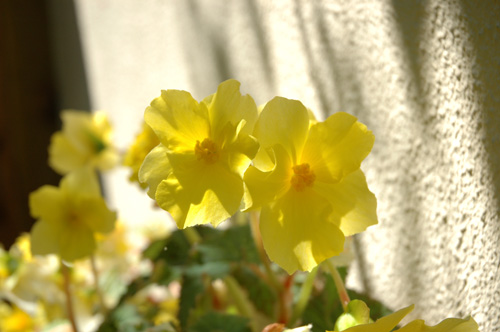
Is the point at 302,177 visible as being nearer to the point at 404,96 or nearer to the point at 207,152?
the point at 207,152

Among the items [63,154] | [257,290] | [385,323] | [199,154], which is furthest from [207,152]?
[63,154]

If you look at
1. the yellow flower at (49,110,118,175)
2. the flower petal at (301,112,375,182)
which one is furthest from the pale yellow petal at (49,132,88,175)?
the flower petal at (301,112,375,182)

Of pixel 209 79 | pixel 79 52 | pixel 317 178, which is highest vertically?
pixel 79 52

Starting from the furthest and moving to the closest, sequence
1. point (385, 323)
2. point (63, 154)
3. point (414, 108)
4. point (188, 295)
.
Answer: point (63, 154)
point (188, 295)
point (414, 108)
point (385, 323)

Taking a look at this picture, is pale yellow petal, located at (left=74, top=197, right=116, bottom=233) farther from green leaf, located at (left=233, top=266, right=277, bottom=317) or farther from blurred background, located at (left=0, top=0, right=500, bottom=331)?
blurred background, located at (left=0, top=0, right=500, bottom=331)

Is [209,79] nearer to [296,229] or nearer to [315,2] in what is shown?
[315,2]

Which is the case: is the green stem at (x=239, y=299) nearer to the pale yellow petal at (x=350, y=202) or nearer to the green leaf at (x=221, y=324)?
the green leaf at (x=221, y=324)

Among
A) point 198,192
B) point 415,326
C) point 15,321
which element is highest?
point 198,192

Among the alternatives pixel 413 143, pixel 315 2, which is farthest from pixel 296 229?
pixel 315 2

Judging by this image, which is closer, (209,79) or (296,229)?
(296,229)
